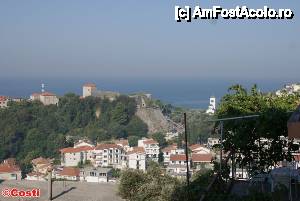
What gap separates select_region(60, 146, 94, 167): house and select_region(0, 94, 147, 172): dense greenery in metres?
4.78

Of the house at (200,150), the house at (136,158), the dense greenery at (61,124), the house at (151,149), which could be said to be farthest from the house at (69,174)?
the dense greenery at (61,124)

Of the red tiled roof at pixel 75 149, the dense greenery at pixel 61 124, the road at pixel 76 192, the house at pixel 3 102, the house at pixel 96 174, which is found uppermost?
the house at pixel 3 102

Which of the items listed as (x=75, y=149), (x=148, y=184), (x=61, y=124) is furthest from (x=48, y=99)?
(x=148, y=184)

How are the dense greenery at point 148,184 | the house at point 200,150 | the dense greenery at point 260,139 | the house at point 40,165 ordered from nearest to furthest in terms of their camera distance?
the dense greenery at point 260,139
the dense greenery at point 148,184
the house at point 200,150
the house at point 40,165

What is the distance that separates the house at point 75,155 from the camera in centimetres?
5306

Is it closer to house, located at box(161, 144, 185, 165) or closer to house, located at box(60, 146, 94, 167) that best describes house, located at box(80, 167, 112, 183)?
house, located at box(60, 146, 94, 167)

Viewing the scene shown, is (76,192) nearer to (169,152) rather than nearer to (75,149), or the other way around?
(75,149)

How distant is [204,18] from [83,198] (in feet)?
32.9

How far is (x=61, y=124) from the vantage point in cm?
6850

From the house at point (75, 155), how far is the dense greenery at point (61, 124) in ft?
15.7

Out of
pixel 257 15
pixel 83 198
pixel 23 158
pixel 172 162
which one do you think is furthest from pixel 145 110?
pixel 257 15

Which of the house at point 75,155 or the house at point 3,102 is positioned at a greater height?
the house at point 3,102

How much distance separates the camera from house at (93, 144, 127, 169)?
5312 centimetres

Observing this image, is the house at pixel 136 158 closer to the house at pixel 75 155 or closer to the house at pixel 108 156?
the house at pixel 108 156
